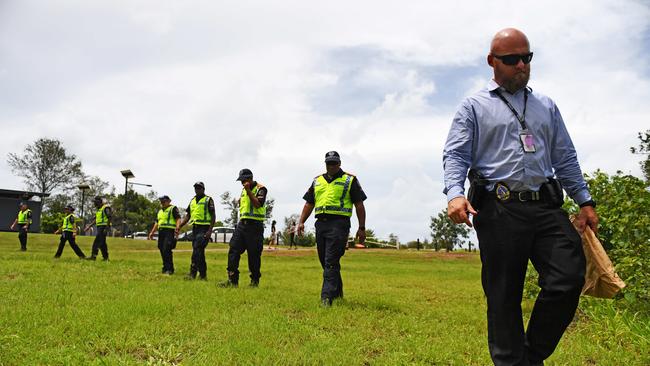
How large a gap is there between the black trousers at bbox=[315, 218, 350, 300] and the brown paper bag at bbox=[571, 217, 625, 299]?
158 inches

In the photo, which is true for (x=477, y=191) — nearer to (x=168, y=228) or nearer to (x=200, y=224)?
(x=200, y=224)

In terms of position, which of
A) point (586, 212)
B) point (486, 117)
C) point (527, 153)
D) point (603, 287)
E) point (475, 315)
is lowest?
point (475, 315)

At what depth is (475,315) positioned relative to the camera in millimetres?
7219

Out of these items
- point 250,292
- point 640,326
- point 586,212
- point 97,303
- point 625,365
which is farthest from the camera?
point 250,292

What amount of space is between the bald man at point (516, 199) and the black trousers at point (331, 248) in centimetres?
393

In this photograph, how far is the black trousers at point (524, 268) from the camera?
3.25 meters

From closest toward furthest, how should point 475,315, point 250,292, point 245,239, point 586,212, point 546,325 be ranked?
point 546,325 → point 586,212 → point 475,315 → point 250,292 → point 245,239

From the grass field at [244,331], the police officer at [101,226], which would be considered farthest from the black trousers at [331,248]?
the police officer at [101,226]

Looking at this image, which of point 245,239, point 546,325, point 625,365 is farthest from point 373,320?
point 245,239

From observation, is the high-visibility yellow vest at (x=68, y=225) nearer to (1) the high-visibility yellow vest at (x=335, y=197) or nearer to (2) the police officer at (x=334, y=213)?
(2) the police officer at (x=334, y=213)

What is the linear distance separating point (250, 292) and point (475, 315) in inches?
128

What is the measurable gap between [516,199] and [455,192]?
381 millimetres

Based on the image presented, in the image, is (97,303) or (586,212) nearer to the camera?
(586,212)

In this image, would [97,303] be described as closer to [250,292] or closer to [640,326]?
[250,292]
